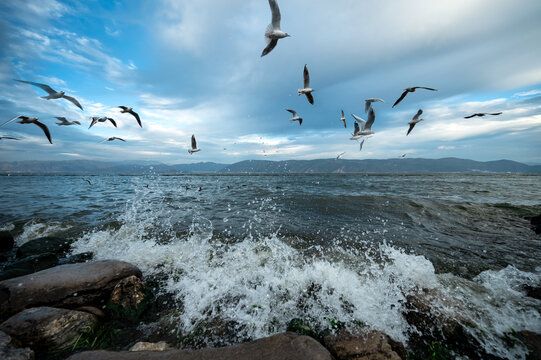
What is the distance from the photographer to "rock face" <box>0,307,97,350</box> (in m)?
3.20

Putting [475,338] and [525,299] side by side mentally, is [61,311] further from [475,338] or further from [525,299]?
[525,299]

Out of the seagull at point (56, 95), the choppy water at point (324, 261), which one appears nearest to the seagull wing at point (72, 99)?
the seagull at point (56, 95)

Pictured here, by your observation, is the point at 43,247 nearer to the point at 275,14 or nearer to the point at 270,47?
the point at 270,47

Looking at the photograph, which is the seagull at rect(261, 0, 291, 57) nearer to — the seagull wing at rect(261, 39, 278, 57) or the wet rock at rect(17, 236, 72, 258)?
the seagull wing at rect(261, 39, 278, 57)

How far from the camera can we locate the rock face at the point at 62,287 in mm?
3822

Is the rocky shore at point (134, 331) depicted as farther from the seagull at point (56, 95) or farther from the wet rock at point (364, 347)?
the seagull at point (56, 95)

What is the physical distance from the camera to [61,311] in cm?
362

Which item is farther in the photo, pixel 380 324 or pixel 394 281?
pixel 394 281

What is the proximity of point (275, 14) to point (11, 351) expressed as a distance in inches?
404

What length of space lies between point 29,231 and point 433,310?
15590 mm

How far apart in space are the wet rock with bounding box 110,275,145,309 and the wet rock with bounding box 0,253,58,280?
2970mm

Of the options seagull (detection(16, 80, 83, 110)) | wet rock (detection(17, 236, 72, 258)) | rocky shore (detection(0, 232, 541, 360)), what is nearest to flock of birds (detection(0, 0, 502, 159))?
seagull (detection(16, 80, 83, 110))

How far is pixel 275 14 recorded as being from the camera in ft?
24.0

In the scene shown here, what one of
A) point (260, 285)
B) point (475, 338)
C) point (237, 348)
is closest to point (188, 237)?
point (260, 285)
